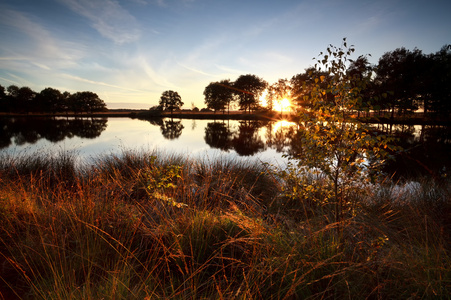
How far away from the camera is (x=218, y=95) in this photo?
7519 cm

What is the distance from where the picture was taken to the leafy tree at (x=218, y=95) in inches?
2960

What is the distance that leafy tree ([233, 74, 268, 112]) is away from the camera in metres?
76.7

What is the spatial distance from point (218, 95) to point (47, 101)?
7097 centimetres

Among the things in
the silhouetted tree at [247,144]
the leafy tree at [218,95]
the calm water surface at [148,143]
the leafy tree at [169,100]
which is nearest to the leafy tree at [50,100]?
the leafy tree at [169,100]

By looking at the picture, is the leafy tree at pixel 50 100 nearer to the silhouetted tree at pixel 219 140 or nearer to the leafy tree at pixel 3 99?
the leafy tree at pixel 3 99

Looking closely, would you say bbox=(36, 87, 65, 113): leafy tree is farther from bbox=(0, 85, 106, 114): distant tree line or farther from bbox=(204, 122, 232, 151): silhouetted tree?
bbox=(204, 122, 232, 151): silhouetted tree

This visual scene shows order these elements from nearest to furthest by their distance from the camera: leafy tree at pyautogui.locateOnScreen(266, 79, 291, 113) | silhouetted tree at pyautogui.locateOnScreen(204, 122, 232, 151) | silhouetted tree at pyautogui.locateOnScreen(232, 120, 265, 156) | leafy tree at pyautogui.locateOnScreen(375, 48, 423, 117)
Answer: silhouetted tree at pyautogui.locateOnScreen(232, 120, 265, 156) → silhouetted tree at pyautogui.locateOnScreen(204, 122, 232, 151) → leafy tree at pyautogui.locateOnScreen(375, 48, 423, 117) → leafy tree at pyautogui.locateOnScreen(266, 79, 291, 113)

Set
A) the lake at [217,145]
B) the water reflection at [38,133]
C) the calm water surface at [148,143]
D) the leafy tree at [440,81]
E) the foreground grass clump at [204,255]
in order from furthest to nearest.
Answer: the leafy tree at [440,81] → the water reflection at [38,133] → the calm water surface at [148,143] → the lake at [217,145] → the foreground grass clump at [204,255]

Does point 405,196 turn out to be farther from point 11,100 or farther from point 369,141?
point 11,100

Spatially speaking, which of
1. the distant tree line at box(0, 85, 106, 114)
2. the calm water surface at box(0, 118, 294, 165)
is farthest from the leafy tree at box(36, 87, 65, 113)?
the calm water surface at box(0, 118, 294, 165)

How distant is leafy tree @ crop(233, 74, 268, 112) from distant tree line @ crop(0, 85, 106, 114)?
69.4 m

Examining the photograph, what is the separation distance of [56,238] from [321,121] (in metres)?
4.30

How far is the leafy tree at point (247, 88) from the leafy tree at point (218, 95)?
301cm

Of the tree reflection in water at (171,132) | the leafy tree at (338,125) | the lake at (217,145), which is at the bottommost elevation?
the lake at (217,145)
